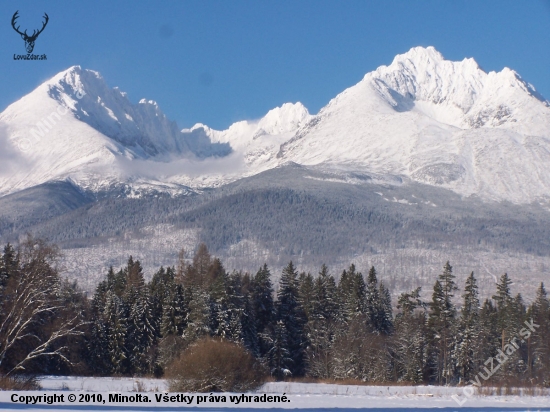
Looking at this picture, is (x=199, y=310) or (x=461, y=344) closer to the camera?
(x=199, y=310)

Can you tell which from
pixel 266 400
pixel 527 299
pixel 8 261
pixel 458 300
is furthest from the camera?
pixel 458 300

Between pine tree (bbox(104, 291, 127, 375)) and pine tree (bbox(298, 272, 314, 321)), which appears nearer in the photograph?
pine tree (bbox(104, 291, 127, 375))

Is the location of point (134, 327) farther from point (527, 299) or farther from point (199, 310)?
point (527, 299)

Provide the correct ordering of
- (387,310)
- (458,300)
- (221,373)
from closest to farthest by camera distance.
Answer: (221,373) < (387,310) < (458,300)

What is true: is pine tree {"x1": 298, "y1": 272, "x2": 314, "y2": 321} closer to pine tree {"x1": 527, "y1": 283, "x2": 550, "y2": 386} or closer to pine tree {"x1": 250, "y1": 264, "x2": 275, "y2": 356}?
pine tree {"x1": 250, "y1": 264, "x2": 275, "y2": 356}

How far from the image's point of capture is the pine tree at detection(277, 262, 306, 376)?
2377 inches

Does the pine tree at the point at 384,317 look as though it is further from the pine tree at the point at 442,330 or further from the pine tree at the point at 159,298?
the pine tree at the point at 159,298

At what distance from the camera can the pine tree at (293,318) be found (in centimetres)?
6038

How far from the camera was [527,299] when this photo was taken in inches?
6786

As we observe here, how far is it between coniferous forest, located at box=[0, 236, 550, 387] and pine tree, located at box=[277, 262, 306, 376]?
0.09 m

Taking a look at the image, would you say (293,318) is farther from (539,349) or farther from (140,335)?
(539,349)

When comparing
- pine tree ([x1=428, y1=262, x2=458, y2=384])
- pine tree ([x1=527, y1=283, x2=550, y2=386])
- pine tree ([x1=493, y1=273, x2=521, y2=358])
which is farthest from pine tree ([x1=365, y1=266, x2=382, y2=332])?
pine tree ([x1=527, y1=283, x2=550, y2=386])

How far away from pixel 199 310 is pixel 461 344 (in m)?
21.9

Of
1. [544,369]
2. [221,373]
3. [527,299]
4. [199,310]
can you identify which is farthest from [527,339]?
[527,299]
